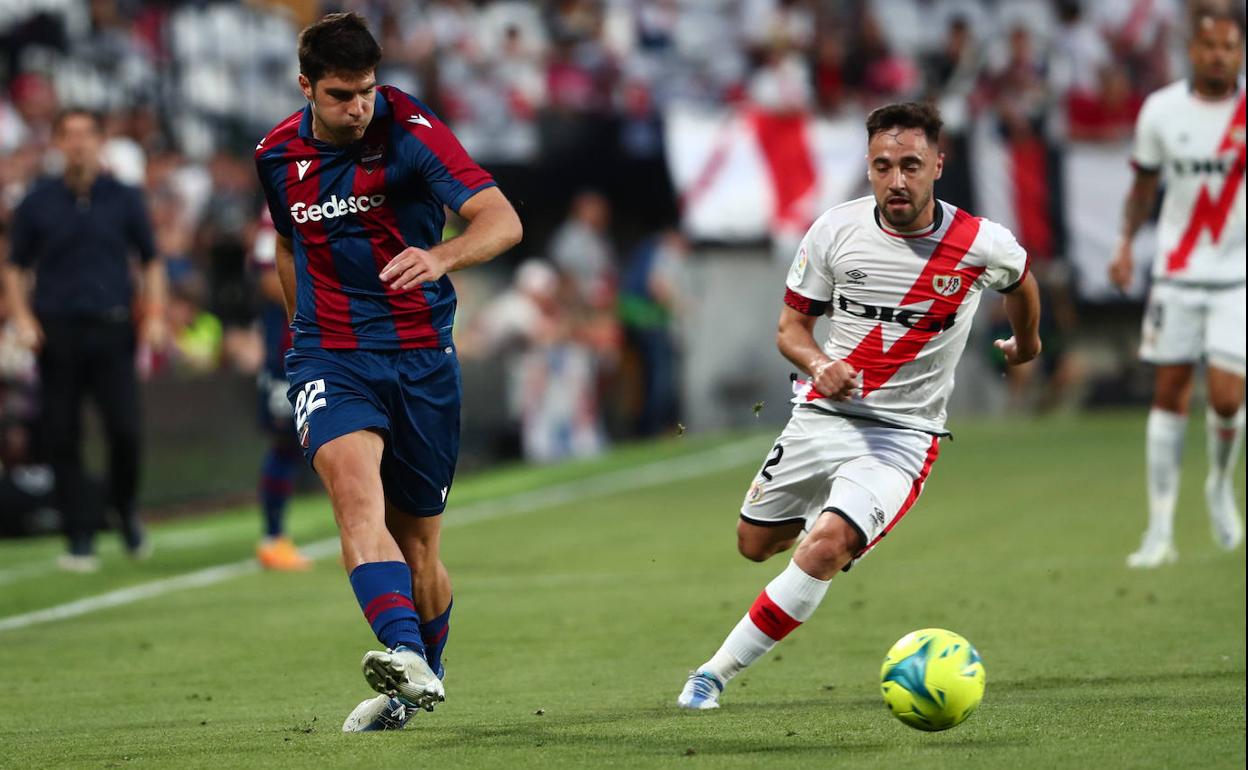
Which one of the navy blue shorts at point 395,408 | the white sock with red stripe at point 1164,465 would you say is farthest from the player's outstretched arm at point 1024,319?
the white sock with red stripe at point 1164,465

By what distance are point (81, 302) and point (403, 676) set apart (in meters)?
7.22

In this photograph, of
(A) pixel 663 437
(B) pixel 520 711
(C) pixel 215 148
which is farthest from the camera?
(A) pixel 663 437

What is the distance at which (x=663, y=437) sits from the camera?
23500mm

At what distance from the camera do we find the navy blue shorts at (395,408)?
623 cm

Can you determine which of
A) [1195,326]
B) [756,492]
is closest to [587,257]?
[1195,326]

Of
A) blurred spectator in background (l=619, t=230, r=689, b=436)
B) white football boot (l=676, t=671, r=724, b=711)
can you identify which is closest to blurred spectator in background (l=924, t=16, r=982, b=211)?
blurred spectator in background (l=619, t=230, r=689, b=436)

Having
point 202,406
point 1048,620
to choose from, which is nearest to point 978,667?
point 1048,620

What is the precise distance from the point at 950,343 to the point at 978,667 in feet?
4.70

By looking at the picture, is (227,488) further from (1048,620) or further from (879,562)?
(1048,620)

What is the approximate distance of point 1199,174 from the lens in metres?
9.91

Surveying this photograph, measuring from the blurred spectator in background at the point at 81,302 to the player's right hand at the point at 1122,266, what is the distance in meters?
5.79

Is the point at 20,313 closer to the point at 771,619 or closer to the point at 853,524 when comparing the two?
the point at 771,619

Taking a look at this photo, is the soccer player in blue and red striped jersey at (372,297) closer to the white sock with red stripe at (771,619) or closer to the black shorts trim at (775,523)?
the white sock with red stripe at (771,619)

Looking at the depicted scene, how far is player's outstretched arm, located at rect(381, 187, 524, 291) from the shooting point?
579 centimetres
